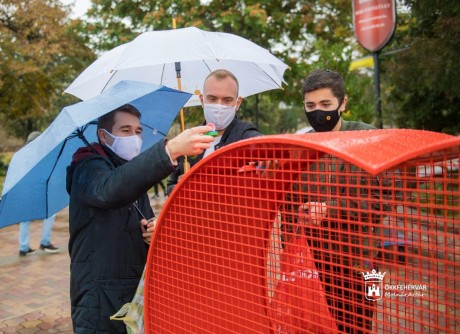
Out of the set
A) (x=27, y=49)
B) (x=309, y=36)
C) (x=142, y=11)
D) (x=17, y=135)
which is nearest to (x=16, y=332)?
(x=142, y=11)

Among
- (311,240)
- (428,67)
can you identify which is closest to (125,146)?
(311,240)

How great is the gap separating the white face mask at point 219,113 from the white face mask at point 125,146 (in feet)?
1.93

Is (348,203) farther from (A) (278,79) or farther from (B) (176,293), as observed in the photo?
(A) (278,79)

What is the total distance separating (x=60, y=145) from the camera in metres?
2.10

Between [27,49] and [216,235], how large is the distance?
15301 millimetres

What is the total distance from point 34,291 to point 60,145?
4077 millimetres

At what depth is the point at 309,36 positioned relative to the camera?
1220cm

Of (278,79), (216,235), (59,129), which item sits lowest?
(216,235)

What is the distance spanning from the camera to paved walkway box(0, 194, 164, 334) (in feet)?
14.6

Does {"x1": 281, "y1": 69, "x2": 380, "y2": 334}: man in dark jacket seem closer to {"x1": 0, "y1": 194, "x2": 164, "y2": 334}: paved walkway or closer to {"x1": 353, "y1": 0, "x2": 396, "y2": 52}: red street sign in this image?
{"x1": 0, "y1": 194, "x2": 164, "y2": 334}: paved walkway

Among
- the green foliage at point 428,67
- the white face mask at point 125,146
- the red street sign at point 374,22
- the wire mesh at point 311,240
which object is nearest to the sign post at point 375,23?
the red street sign at point 374,22

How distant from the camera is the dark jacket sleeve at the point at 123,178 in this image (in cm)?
155

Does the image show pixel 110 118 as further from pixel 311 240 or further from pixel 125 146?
pixel 311 240

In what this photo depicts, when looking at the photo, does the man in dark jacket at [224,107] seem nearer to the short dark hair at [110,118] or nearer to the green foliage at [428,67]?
the short dark hair at [110,118]
